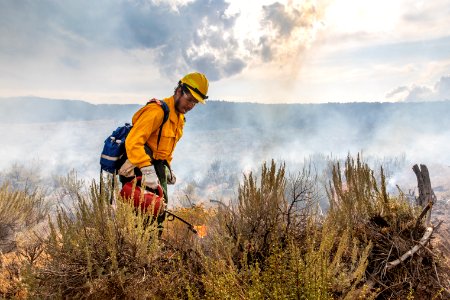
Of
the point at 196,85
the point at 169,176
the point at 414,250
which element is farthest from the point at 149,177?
the point at 414,250

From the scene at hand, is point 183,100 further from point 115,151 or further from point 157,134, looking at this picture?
point 115,151

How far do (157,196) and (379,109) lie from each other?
196 meters

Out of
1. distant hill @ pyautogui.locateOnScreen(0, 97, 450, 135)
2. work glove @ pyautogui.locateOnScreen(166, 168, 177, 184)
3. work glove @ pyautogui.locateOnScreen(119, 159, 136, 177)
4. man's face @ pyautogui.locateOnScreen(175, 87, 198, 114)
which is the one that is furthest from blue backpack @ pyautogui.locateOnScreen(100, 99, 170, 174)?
distant hill @ pyautogui.locateOnScreen(0, 97, 450, 135)

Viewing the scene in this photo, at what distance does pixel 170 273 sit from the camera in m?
2.97

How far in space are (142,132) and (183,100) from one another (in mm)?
557

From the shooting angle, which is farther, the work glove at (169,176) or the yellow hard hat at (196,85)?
the work glove at (169,176)

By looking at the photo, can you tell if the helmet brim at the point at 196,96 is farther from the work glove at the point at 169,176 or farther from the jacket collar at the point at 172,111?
the work glove at the point at 169,176

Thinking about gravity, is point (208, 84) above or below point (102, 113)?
below

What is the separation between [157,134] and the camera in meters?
3.64

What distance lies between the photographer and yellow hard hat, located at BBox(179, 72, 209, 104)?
3557mm

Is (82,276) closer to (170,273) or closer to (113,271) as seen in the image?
(113,271)

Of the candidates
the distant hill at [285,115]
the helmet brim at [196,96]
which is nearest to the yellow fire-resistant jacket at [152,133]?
the helmet brim at [196,96]

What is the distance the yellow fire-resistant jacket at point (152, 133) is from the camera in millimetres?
3320

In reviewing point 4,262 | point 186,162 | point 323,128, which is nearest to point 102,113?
point 186,162
